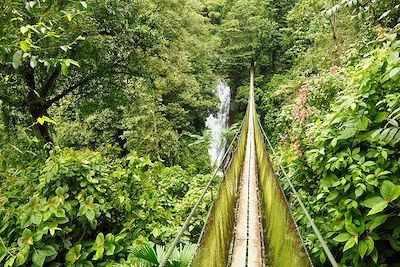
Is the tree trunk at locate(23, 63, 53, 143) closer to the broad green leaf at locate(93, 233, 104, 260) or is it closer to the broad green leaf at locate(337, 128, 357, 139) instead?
the broad green leaf at locate(93, 233, 104, 260)

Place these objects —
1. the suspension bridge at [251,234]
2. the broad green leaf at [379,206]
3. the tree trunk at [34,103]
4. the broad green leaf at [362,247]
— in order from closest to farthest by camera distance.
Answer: the broad green leaf at [379,206]
the broad green leaf at [362,247]
the suspension bridge at [251,234]
the tree trunk at [34,103]

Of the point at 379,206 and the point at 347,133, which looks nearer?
the point at 379,206

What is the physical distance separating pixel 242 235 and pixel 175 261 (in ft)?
4.08

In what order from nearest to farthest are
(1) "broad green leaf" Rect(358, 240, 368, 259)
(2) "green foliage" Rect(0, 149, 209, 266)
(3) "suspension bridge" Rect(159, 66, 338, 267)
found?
(1) "broad green leaf" Rect(358, 240, 368, 259) < (3) "suspension bridge" Rect(159, 66, 338, 267) < (2) "green foliage" Rect(0, 149, 209, 266)

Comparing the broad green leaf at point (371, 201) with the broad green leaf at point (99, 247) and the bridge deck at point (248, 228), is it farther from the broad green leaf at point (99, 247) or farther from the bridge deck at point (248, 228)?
the broad green leaf at point (99, 247)

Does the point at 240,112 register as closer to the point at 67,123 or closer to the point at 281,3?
the point at 281,3

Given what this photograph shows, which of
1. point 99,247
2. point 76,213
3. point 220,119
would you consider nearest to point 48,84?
point 76,213

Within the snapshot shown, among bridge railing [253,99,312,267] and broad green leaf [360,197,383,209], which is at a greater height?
broad green leaf [360,197,383,209]

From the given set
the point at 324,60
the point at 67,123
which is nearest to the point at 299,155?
the point at 324,60

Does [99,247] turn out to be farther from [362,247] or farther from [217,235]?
[362,247]

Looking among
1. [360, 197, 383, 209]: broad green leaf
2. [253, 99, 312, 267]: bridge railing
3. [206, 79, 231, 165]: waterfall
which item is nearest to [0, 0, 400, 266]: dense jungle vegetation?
[360, 197, 383, 209]: broad green leaf

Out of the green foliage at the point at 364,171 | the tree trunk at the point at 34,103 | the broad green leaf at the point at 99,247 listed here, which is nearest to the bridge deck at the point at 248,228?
the green foliage at the point at 364,171

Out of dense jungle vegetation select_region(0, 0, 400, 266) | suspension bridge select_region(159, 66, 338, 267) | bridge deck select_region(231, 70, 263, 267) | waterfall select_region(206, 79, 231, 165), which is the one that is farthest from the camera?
waterfall select_region(206, 79, 231, 165)

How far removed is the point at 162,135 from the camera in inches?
344
